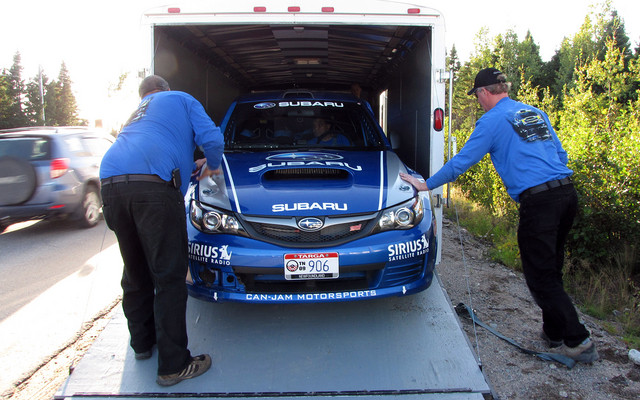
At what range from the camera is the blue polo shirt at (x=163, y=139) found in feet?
8.42

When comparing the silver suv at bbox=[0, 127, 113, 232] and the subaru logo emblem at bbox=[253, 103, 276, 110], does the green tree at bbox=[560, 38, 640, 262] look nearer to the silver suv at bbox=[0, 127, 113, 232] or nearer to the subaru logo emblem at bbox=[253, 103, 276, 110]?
the subaru logo emblem at bbox=[253, 103, 276, 110]

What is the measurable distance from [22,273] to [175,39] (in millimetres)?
3134

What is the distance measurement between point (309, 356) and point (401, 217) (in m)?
1.08

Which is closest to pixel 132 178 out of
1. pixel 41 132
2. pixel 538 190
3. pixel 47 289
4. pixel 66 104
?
pixel 538 190

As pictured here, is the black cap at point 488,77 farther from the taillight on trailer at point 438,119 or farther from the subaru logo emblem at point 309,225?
the subaru logo emblem at point 309,225

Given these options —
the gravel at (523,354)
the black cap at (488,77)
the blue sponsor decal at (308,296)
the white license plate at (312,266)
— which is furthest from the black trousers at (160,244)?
the black cap at (488,77)

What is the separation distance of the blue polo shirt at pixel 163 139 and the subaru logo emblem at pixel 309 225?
0.68 meters

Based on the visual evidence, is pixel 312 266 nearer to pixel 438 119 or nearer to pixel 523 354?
pixel 523 354

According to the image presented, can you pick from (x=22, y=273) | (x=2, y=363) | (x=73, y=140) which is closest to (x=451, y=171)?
(x=2, y=363)

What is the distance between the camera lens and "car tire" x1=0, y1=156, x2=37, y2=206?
647cm

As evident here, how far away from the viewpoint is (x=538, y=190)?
2.96m

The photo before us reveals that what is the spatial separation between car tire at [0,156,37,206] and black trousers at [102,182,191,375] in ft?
16.2

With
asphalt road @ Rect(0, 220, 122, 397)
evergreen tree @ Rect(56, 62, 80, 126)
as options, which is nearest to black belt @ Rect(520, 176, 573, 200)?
asphalt road @ Rect(0, 220, 122, 397)

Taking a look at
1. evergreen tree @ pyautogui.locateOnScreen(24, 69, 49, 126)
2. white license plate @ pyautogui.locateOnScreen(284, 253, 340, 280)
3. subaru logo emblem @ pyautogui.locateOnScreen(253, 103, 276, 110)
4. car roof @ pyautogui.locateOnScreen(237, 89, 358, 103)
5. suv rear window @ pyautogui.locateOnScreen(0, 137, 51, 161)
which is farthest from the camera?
evergreen tree @ pyautogui.locateOnScreen(24, 69, 49, 126)
